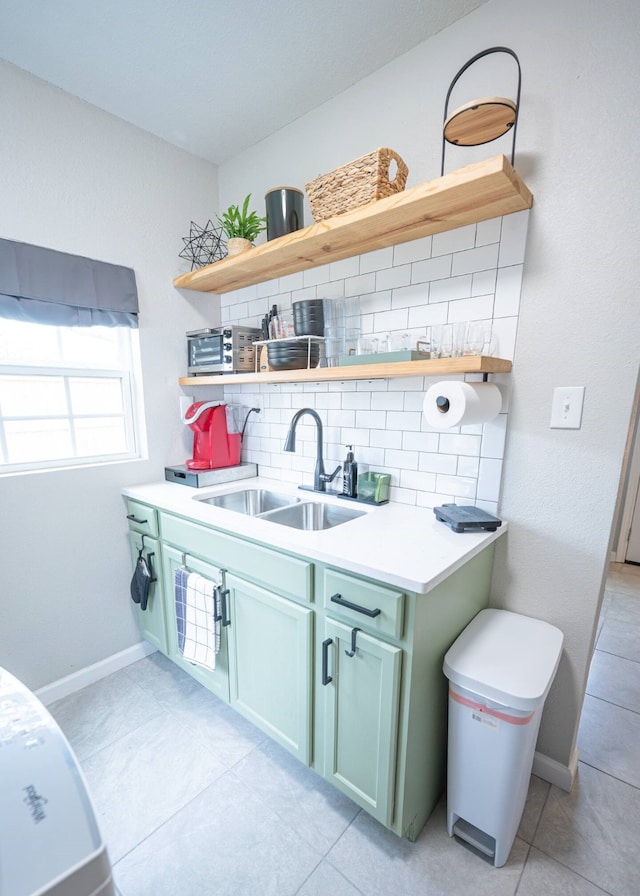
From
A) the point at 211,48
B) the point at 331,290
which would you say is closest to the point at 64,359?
the point at 331,290

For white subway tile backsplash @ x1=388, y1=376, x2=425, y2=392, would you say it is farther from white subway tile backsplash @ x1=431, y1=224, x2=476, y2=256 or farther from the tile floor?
the tile floor

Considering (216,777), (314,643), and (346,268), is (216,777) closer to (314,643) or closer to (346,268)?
(314,643)

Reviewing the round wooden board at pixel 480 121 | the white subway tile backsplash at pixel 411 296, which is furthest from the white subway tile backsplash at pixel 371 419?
the round wooden board at pixel 480 121

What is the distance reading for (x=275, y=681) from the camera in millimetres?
1421

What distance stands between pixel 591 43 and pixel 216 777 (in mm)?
2716

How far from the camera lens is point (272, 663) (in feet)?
4.66

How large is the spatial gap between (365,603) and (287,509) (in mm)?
714

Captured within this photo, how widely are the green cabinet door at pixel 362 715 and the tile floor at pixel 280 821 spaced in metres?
0.17

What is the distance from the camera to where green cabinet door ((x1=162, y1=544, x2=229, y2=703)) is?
1601 mm

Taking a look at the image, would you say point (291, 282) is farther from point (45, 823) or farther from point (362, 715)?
Answer: point (45, 823)

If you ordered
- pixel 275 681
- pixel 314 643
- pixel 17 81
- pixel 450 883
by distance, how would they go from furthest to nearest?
pixel 17 81, pixel 275 681, pixel 314 643, pixel 450 883

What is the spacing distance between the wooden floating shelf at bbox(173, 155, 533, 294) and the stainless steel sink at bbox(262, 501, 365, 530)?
1103 millimetres

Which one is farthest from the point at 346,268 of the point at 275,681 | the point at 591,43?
the point at 275,681

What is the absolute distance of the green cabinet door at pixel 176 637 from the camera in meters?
1.60
